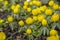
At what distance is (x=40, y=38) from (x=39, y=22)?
25 centimetres

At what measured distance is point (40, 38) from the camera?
2.25 metres

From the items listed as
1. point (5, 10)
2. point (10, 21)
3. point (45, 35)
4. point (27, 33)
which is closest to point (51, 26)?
point (45, 35)

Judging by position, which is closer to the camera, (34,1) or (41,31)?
(41,31)

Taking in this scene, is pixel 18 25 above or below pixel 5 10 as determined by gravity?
below

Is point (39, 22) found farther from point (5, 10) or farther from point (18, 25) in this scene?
point (5, 10)

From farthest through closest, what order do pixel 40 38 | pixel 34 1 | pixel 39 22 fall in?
pixel 34 1, pixel 39 22, pixel 40 38

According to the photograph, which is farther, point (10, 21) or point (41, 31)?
point (10, 21)

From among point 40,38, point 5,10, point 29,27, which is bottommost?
point 40,38

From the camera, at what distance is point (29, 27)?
7.77ft

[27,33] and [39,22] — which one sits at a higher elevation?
[39,22]

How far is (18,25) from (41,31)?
0.39 metres

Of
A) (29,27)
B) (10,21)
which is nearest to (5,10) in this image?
(10,21)

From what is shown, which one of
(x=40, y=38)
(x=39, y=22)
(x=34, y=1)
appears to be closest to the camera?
(x=40, y=38)

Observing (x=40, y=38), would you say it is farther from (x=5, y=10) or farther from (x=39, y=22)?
(x=5, y=10)
